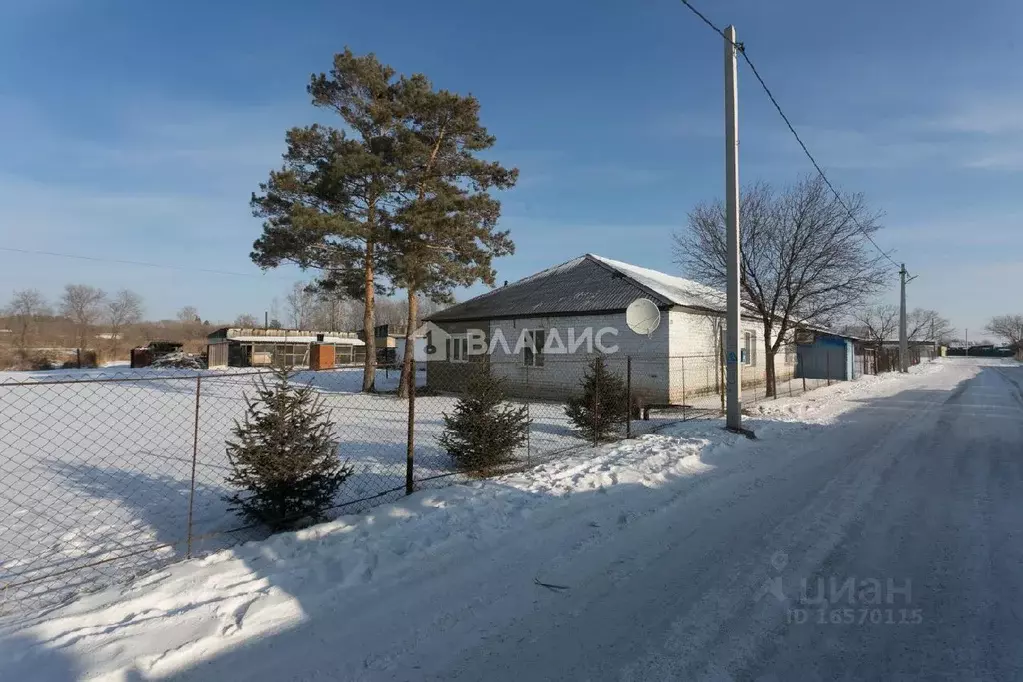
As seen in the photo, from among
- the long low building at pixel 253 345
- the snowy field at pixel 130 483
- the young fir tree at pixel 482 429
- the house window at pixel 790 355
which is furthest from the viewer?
the long low building at pixel 253 345

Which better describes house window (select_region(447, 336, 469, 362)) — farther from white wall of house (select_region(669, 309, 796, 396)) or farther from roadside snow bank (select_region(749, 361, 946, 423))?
roadside snow bank (select_region(749, 361, 946, 423))

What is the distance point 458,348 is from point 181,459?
1357 centimetres

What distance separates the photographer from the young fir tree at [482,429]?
7.20 metres

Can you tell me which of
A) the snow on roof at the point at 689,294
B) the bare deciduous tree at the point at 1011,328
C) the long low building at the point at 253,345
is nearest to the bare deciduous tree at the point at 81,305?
the long low building at the point at 253,345

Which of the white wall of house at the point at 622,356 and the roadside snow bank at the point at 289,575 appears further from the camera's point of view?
the white wall of house at the point at 622,356

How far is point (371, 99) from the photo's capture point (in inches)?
735

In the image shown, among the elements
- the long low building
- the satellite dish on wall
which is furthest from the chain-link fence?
the long low building

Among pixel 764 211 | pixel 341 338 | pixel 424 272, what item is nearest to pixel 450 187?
pixel 424 272

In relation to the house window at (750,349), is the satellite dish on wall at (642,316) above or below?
above

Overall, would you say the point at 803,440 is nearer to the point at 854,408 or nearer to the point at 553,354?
the point at 854,408

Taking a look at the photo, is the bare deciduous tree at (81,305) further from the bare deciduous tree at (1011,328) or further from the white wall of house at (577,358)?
the bare deciduous tree at (1011,328)

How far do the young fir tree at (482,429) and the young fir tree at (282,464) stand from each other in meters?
2.31

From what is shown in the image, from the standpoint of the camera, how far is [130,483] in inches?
272

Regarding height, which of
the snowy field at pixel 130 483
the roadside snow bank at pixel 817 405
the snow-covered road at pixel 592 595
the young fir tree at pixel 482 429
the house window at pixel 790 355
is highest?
the house window at pixel 790 355
